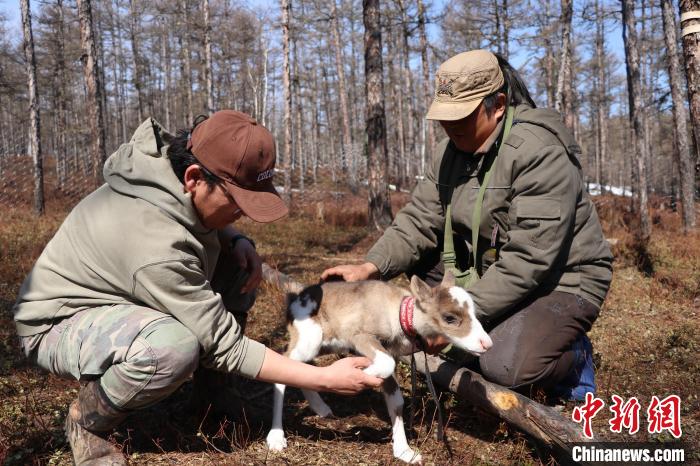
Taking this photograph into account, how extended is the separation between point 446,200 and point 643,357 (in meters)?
2.75

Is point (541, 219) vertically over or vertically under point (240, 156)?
under

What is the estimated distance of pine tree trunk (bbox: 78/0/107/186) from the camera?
15.7m

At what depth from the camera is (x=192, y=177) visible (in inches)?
118

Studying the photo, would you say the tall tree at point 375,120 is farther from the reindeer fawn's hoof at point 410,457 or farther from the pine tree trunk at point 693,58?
the reindeer fawn's hoof at point 410,457

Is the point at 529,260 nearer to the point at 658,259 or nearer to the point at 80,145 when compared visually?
the point at 658,259

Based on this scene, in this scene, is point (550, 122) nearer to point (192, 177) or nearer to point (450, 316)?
point (450, 316)

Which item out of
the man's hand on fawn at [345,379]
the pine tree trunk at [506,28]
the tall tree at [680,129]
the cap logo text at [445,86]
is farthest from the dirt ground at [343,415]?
the pine tree trunk at [506,28]

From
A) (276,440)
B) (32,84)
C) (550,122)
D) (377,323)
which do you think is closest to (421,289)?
(377,323)

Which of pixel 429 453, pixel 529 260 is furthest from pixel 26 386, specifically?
pixel 529 260

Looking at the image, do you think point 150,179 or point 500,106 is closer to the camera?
point 150,179

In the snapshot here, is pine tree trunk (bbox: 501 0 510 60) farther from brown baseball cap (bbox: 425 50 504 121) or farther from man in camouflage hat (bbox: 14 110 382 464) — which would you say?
man in camouflage hat (bbox: 14 110 382 464)

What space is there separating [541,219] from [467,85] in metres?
1.15

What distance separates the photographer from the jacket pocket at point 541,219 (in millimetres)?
3857

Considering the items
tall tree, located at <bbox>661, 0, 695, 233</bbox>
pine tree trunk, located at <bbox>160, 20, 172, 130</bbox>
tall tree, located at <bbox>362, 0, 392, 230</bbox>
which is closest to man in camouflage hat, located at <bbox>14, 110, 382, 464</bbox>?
tall tree, located at <bbox>362, 0, 392, 230</bbox>
